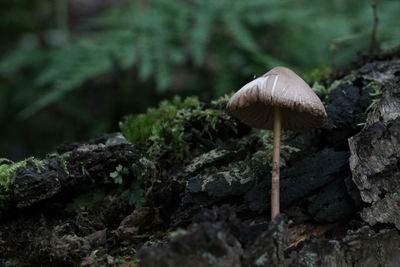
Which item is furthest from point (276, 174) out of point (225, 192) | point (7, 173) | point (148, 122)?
point (7, 173)

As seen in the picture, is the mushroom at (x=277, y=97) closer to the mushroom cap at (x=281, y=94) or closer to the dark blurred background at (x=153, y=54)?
the mushroom cap at (x=281, y=94)

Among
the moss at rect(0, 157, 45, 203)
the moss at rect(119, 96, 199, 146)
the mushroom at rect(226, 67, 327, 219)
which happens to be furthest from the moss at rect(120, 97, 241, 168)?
the moss at rect(0, 157, 45, 203)

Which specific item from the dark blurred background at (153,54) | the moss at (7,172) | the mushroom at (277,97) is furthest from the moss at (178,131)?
the dark blurred background at (153,54)

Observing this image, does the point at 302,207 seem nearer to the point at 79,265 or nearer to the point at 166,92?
the point at 79,265

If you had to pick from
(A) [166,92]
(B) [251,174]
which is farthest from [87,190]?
(A) [166,92]

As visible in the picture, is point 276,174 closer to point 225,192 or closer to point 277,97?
point 225,192

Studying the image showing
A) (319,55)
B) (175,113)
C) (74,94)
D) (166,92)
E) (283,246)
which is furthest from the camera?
(74,94)
